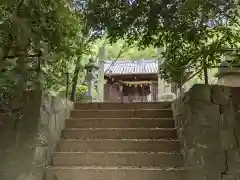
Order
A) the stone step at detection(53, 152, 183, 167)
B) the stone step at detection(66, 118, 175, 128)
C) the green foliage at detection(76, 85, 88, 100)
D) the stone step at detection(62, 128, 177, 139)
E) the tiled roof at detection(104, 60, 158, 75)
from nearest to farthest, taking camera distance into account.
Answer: the stone step at detection(53, 152, 183, 167) → the stone step at detection(62, 128, 177, 139) → the stone step at detection(66, 118, 175, 128) → the green foliage at detection(76, 85, 88, 100) → the tiled roof at detection(104, 60, 158, 75)

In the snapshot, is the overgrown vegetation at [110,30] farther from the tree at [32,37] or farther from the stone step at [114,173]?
the stone step at [114,173]

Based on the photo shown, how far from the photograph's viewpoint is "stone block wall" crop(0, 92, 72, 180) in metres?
3.04

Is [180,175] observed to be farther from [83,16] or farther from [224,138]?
[83,16]

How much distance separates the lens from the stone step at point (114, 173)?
123 inches

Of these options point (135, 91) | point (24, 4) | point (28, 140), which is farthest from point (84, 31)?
point (135, 91)

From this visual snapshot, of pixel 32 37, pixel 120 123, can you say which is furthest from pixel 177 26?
pixel 120 123

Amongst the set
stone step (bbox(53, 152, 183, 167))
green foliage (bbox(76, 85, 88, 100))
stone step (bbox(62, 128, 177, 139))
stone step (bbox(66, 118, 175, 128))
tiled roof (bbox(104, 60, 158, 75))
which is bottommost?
stone step (bbox(53, 152, 183, 167))

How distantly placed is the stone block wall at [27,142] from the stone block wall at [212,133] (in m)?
1.31

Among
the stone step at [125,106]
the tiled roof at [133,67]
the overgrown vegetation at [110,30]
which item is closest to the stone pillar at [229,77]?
the stone step at [125,106]

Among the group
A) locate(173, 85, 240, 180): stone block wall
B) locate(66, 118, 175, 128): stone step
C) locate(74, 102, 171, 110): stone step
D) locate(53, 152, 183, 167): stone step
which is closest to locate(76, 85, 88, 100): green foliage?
locate(74, 102, 171, 110): stone step

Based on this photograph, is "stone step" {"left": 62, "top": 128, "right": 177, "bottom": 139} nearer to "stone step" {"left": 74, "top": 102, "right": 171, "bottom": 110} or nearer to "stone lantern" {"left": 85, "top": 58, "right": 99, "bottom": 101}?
"stone step" {"left": 74, "top": 102, "right": 171, "bottom": 110}

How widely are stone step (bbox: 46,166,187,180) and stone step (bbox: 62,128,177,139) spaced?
24.3 inches

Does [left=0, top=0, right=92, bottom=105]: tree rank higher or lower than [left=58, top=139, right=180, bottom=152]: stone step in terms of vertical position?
higher

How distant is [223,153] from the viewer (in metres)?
3.01
